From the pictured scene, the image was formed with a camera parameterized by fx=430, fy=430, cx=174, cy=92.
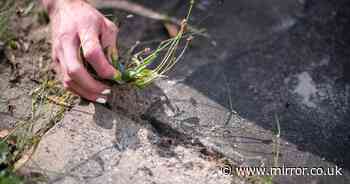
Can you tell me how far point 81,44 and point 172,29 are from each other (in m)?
0.53

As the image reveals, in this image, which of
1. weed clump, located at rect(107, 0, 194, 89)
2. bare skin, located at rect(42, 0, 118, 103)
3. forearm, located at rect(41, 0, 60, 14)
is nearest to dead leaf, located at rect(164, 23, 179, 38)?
weed clump, located at rect(107, 0, 194, 89)

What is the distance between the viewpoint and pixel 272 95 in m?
1.66

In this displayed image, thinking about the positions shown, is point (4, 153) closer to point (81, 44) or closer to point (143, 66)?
point (81, 44)

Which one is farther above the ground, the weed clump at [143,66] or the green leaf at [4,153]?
the weed clump at [143,66]

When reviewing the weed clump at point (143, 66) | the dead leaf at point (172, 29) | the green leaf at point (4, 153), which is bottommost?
the green leaf at point (4, 153)

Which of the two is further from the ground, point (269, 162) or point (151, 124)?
point (151, 124)

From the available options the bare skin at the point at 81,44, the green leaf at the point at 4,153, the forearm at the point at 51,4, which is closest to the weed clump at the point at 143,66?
the bare skin at the point at 81,44

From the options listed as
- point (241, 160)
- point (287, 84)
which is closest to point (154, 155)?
point (241, 160)

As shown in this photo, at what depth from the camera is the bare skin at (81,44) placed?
1.39 metres

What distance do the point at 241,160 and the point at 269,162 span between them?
0.31ft

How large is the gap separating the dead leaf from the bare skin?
370mm

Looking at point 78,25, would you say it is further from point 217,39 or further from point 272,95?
point 272,95

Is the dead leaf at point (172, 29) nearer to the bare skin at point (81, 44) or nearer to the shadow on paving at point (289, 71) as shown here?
the shadow on paving at point (289, 71)

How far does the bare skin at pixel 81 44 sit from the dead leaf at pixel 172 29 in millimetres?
370
